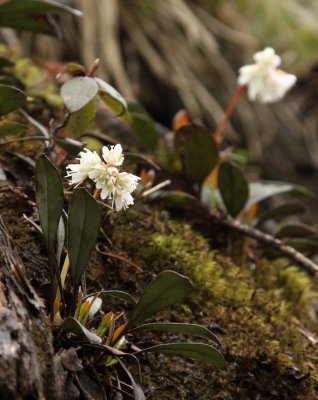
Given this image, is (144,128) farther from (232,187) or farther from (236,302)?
(236,302)

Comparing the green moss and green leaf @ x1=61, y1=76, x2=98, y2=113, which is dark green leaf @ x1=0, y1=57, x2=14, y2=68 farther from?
the green moss

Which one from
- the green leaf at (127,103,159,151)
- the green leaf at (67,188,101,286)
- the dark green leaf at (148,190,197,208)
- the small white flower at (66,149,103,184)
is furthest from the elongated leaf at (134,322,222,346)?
the green leaf at (127,103,159,151)

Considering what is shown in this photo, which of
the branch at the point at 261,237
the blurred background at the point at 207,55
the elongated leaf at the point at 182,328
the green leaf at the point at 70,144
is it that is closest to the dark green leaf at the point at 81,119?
the green leaf at the point at 70,144

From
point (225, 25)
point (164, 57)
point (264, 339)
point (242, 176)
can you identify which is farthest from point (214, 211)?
point (225, 25)

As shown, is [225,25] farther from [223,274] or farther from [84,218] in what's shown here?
[84,218]

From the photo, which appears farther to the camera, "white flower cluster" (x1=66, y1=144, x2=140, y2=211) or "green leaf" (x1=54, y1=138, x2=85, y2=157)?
"green leaf" (x1=54, y1=138, x2=85, y2=157)

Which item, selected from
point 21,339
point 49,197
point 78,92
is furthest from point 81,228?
point 78,92

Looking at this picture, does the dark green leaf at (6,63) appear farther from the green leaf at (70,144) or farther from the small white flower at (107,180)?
the small white flower at (107,180)
